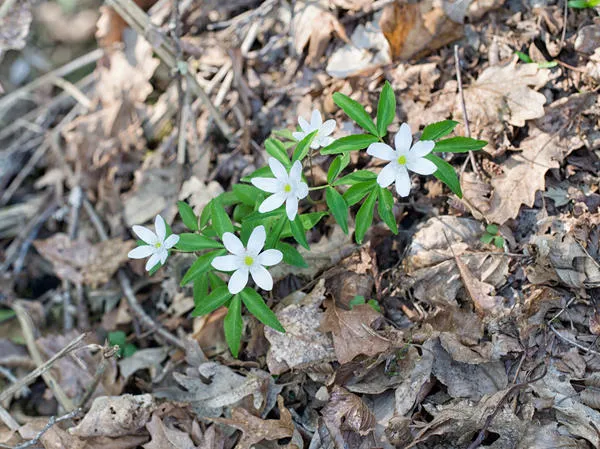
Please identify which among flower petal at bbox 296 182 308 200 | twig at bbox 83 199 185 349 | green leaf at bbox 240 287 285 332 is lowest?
twig at bbox 83 199 185 349

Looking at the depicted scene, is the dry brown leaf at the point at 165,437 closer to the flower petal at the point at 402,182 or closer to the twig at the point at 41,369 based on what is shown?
the twig at the point at 41,369

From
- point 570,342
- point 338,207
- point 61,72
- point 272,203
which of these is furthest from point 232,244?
point 61,72

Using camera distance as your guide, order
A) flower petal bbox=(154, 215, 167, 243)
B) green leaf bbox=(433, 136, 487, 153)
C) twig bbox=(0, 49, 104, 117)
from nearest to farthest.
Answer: green leaf bbox=(433, 136, 487, 153)
flower petal bbox=(154, 215, 167, 243)
twig bbox=(0, 49, 104, 117)

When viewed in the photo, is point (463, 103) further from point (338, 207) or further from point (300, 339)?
point (300, 339)

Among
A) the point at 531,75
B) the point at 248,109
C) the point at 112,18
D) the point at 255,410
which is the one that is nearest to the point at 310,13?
the point at 248,109

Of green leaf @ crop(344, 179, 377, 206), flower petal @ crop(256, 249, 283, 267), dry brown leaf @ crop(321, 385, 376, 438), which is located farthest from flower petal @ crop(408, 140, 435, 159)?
dry brown leaf @ crop(321, 385, 376, 438)

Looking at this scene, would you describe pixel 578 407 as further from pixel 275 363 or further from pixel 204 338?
pixel 204 338

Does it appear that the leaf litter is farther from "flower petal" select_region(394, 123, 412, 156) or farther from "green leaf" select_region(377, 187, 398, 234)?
"flower petal" select_region(394, 123, 412, 156)
